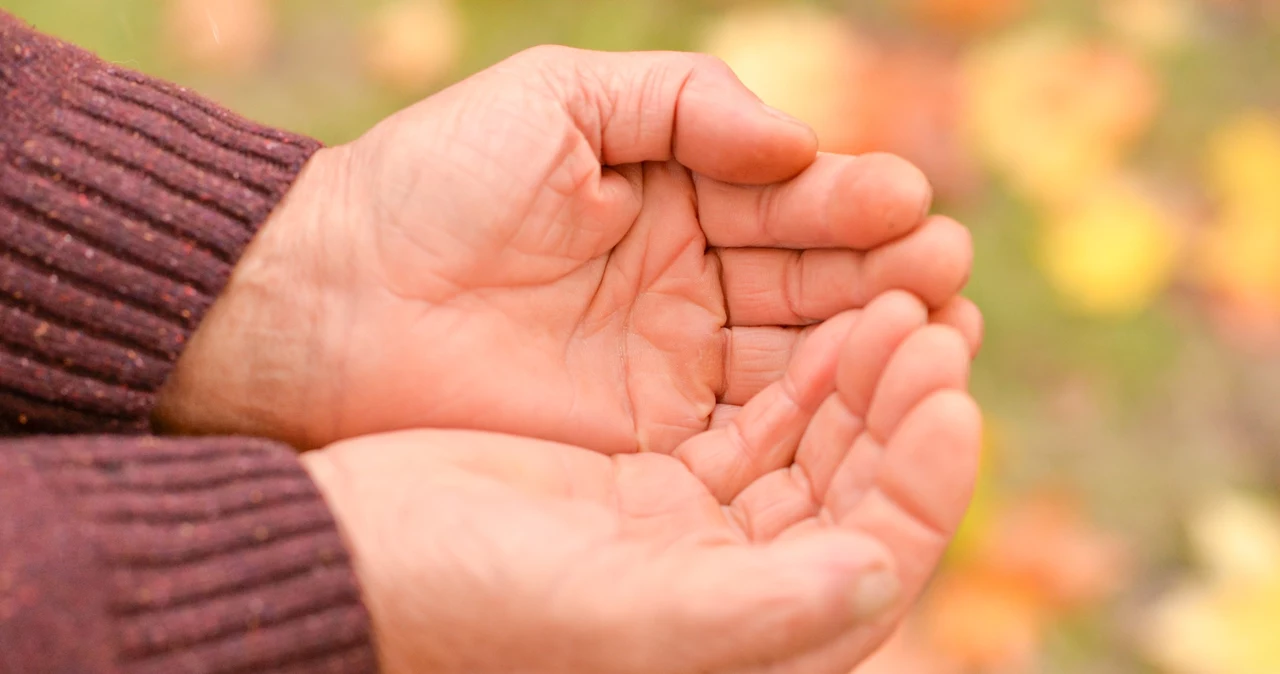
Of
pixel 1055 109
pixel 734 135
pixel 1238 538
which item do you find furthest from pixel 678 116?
pixel 1238 538

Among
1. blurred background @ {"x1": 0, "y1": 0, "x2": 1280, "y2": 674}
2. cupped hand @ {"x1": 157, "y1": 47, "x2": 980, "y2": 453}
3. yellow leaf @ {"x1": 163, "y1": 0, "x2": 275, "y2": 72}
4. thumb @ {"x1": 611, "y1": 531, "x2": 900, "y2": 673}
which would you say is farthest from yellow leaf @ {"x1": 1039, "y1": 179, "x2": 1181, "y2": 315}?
yellow leaf @ {"x1": 163, "y1": 0, "x2": 275, "y2": 72}

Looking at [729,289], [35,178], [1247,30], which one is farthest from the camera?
[1247,30]

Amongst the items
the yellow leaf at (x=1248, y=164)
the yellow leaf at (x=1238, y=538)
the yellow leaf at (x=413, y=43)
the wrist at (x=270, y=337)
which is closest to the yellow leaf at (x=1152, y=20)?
the yellow leaf at (x=1248, y=164)

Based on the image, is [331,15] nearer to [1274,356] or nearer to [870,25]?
[870,25]

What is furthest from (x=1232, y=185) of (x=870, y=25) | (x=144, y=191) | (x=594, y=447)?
(x=144, y=191)

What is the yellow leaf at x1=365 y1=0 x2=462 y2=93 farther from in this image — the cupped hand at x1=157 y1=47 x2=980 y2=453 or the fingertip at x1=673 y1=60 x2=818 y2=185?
the fingertip at x1=673 y1=60 x2=818 y2=185

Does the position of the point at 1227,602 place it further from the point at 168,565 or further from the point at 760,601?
the point at 168,565

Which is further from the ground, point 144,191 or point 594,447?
point 144,191

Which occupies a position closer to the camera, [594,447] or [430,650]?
[430,650]
